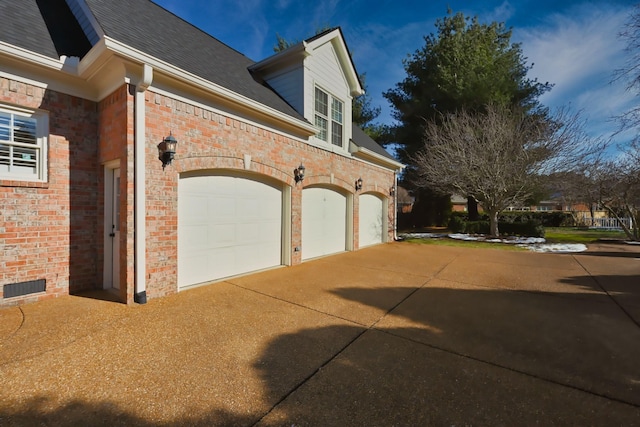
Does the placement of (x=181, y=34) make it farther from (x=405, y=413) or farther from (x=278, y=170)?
(x=405, y=413)

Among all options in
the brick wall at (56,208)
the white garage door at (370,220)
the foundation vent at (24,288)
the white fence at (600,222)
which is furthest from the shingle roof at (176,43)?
the white fence at (600,222)

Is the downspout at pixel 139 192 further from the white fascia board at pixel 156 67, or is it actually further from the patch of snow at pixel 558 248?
the patch of snow at pixel 558 248

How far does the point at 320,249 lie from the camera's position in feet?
30.0

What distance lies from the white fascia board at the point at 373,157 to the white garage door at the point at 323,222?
1828 mm

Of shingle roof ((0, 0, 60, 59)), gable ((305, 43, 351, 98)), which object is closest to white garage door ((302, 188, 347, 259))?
gable ((305, 43, 351, 98))

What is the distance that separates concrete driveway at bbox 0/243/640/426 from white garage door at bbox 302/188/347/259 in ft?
10.1

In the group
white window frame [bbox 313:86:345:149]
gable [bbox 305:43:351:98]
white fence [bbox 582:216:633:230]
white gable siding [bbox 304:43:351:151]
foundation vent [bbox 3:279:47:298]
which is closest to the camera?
foundation vent [bbox 3:279:47:298]

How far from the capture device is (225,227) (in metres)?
6.21

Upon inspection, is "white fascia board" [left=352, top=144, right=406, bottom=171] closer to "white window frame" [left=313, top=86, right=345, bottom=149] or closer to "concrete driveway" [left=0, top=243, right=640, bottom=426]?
"white window frame" [left=313, top=86, right=345, bottom=149]

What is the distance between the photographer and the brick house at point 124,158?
454cm

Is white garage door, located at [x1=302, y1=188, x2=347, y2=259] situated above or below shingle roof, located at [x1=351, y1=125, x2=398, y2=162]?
below

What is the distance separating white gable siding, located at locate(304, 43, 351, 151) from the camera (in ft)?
28.4

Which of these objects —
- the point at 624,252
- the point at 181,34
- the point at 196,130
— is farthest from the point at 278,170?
the point at 624,252

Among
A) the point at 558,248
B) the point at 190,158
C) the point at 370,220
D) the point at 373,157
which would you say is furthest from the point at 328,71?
the point at 558,248
